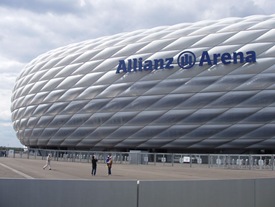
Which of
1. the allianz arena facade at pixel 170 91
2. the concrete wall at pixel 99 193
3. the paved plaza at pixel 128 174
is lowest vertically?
the paved plaza at pixel 128 174

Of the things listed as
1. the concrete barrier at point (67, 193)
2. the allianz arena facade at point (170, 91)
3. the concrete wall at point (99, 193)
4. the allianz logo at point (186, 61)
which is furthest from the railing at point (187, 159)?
the concrete barrier at point (67, 193)

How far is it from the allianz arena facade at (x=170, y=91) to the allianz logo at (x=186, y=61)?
8cm

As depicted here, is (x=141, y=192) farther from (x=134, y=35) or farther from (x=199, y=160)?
(x=134, y=35)

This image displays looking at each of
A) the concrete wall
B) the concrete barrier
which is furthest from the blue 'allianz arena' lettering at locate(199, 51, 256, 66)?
the concrete barrier

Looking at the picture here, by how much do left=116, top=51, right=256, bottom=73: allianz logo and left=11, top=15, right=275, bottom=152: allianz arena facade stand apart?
79 millimetres

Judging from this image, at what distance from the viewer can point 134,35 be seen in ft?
134

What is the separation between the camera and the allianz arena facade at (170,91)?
33781 mm

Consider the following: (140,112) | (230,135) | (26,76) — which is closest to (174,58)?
(140,112)

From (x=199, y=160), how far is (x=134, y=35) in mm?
15953

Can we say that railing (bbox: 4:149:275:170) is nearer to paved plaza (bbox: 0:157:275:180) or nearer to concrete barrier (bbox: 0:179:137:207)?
paved plaza (bbox: 0:157:275:180)

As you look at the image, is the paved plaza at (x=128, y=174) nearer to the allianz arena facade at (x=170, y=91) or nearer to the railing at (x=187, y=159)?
the railing at (x=187, y=159)

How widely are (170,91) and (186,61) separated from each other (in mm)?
2778

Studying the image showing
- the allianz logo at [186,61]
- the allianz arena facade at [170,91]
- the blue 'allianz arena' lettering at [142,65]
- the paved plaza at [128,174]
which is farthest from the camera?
the blue 'allianz arena' lettering at [142,65]

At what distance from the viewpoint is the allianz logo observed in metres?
34.1
